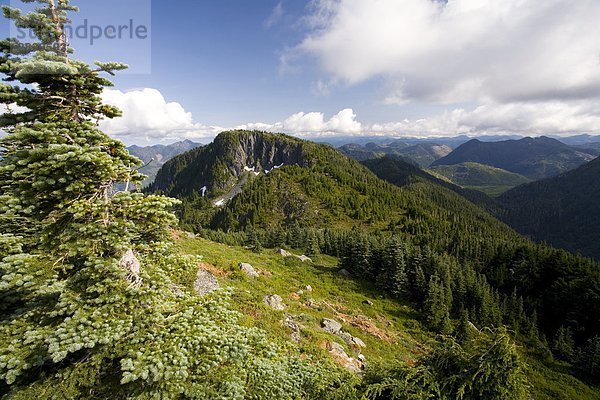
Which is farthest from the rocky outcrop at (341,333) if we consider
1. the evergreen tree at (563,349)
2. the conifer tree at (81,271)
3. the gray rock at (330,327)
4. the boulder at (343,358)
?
the evergreen tree at (563,349)

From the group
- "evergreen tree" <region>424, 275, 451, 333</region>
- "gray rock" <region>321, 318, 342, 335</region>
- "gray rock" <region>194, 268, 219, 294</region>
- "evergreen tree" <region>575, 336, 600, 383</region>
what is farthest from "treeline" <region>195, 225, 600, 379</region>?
"gray rock" <region>194, 268, 219, 294</region>

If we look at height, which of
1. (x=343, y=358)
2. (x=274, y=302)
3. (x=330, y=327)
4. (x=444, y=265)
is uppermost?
(x=274, y=302)

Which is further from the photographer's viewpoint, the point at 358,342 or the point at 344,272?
the point at 344,272

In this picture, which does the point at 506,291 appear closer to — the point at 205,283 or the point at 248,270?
the point at 248,270

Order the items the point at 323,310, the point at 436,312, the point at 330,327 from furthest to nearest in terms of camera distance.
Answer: the point at 436,312, the point at 323,310, the point at 330,327

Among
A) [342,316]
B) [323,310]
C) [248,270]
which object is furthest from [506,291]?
[248,270]

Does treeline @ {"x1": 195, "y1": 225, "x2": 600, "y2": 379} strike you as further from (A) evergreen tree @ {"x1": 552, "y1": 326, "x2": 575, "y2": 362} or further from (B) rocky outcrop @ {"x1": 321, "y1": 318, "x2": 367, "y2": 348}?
(B) rocky outcrop @ {"x1": 321, "y1": 318, "x2": 367, "y2": 348}

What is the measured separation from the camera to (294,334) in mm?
20484

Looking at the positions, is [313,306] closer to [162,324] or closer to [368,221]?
[162,324]

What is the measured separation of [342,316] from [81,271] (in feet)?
98.6

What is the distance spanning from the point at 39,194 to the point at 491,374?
14.6m

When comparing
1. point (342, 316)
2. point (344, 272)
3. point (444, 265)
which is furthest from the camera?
point (344, 272)

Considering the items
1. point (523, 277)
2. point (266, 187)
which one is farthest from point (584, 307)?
point (266, 187)

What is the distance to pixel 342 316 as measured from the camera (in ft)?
109
